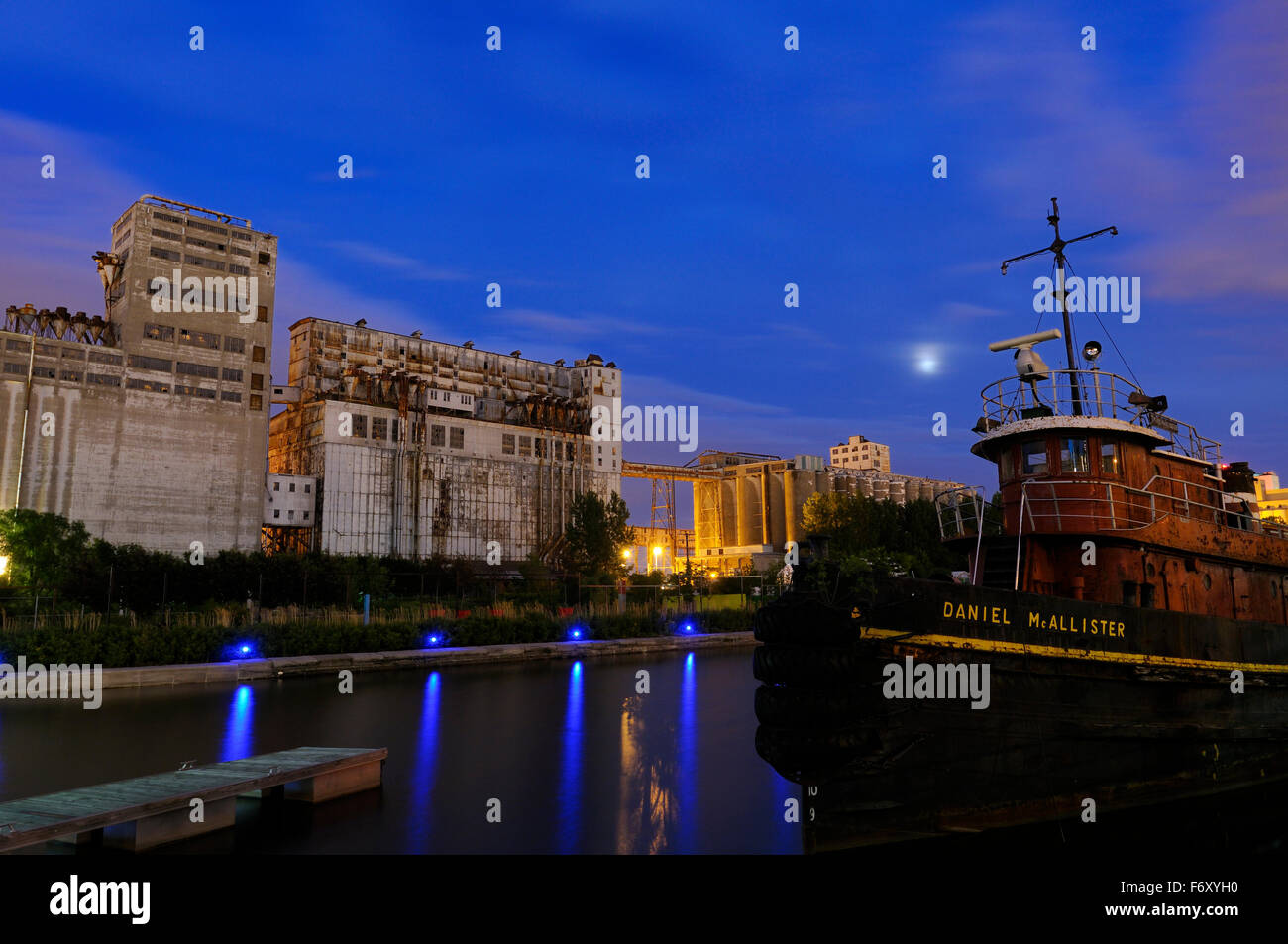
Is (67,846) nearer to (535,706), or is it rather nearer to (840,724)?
(840,724)

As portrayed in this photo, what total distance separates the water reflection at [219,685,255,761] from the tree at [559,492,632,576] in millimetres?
45914

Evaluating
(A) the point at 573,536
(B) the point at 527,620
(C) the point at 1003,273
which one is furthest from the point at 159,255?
(C) the point at 1003,273

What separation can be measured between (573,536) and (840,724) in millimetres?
61617

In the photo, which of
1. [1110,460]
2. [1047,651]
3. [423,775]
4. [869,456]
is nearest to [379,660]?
[423,775]

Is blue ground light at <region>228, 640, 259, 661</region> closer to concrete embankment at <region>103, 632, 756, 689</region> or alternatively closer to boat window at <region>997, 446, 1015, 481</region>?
concrete embankment at <region>103, 632, 756, 689</region>

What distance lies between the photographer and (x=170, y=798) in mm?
9766

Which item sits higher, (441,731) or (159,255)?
(159,255)

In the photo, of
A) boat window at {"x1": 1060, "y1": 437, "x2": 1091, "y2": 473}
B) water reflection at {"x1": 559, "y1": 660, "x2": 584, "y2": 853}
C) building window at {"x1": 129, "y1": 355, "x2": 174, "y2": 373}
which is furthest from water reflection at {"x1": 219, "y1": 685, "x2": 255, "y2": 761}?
building window at {"x1": 129, "y1": 355, "x2": 174, "y2": 373}

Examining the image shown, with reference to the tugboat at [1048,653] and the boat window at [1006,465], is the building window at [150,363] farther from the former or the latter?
the boat window at [1006,465]

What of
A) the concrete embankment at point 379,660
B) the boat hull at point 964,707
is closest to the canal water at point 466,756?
the concrete embankment at point 379,660

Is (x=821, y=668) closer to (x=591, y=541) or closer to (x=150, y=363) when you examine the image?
(x=591, y=541)

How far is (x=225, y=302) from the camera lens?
232 feet

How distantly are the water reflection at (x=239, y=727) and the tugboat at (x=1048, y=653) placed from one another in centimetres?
1083
